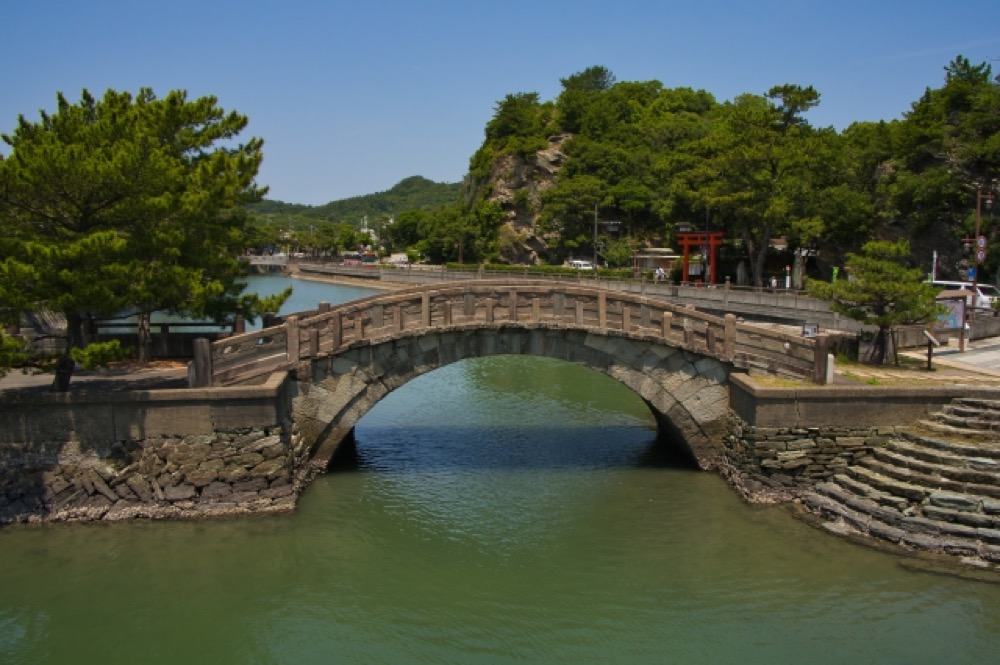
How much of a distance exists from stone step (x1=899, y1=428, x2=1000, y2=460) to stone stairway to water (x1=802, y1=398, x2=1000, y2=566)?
2cm

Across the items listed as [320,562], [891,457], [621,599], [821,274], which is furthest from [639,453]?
[821,274]

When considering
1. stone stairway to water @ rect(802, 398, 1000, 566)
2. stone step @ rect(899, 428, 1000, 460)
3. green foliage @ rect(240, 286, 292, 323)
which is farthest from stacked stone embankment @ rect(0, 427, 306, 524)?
stone step @ rect(899, 428, 1000, 460)

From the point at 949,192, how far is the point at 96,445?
4492cm

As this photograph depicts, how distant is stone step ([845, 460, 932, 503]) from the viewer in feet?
49.2

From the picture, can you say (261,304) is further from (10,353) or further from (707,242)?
(707,242)

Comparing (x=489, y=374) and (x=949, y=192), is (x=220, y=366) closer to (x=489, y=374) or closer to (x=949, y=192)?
(x=489, y=374)

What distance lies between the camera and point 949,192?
44.6m

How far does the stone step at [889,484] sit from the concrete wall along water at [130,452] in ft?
39.4

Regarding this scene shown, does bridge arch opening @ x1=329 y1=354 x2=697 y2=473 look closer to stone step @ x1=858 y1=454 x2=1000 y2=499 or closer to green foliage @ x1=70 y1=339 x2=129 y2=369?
stone step @ x1=858 y1=454 x2=1000 y2=499

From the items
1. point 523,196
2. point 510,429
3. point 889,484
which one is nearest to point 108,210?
point 510,429

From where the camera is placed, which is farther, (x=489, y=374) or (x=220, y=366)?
(x=489, y=374)

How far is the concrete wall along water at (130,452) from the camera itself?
51.6 ft

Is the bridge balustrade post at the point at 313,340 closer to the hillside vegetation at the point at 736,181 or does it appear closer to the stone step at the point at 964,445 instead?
the stone step at the point at 964,445

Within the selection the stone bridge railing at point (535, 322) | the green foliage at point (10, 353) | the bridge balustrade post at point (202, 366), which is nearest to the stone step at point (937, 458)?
the stone bridge railing at point (535, 322)
